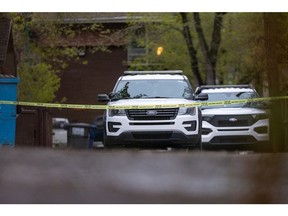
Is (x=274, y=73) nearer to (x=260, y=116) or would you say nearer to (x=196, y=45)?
(x=260, y=116)

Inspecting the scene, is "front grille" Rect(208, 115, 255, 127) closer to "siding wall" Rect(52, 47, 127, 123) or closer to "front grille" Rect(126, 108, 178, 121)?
"front grille" Rect(126, 108, 178, 121)

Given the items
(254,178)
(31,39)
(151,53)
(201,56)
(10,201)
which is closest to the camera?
(10,201)

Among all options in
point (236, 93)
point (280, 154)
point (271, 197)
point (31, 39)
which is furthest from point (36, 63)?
point (271, 197)

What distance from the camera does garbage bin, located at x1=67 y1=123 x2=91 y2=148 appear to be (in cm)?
1280

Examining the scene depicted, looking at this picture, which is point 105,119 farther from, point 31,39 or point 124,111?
point 31,39

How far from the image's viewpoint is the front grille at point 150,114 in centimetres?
1128

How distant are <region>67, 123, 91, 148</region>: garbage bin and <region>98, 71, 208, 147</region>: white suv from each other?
1.19 meters

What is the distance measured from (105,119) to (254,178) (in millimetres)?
2817

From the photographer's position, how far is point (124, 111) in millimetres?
11352

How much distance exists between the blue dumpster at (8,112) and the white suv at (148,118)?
1.59 metres

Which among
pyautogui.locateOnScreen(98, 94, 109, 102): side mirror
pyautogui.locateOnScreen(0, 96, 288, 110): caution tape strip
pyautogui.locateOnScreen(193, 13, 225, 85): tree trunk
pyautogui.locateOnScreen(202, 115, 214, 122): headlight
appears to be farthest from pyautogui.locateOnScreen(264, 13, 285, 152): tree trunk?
pyautogui.locateOnScreen(193, 13, 225, 85): tree trunk

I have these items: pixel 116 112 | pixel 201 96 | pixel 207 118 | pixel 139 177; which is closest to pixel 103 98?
pixel 116 112

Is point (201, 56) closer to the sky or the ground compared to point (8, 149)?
closer to the sky

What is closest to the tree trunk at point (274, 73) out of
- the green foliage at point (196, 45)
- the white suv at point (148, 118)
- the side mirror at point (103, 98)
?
the white suv at point (148, 118)
